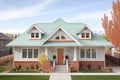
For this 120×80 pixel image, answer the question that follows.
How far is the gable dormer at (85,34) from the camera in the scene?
37.0 metres

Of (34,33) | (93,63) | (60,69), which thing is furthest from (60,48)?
(93,63)

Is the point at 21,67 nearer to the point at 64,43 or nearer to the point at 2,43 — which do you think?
the point at 64,43

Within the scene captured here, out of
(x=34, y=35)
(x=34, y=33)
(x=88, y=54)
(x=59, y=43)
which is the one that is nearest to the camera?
(x=59, y=43)

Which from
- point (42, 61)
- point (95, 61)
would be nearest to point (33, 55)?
point (42, 61)

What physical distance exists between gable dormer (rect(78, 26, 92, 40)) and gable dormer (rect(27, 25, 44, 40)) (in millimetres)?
A: 5927

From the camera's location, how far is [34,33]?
37.5 m

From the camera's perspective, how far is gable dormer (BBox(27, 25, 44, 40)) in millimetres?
36847

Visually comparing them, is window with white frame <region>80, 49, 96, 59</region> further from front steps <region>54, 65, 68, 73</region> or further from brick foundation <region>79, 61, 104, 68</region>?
front steps <region>54, 65, 68, 73</region>

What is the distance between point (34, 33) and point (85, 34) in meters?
7.85

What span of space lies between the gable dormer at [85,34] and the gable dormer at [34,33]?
5.93m

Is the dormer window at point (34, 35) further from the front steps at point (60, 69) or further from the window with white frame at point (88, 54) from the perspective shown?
the window with white frame at point (88, 54)

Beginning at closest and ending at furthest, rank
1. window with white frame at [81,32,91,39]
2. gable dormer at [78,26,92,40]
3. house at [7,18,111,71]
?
1. house at [7,18,111,71]
2. gable dormer at [78,26,92,40]
3. window with white frame at [81,32,91,39]

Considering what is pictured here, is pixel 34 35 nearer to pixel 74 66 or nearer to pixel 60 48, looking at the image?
pixel 60 48

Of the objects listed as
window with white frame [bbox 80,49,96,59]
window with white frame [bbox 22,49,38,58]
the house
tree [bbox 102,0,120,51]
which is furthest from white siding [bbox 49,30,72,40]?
tree [bbox 102,0,120,51]
